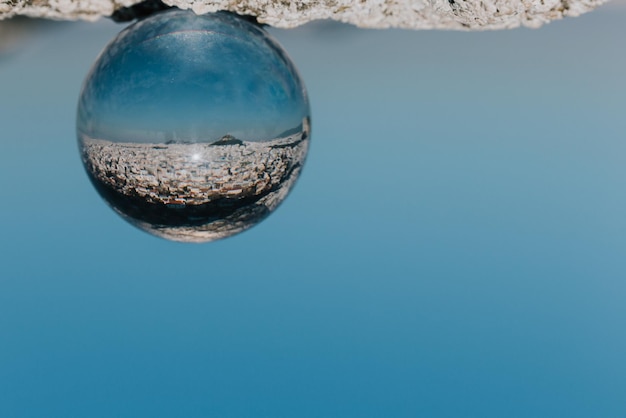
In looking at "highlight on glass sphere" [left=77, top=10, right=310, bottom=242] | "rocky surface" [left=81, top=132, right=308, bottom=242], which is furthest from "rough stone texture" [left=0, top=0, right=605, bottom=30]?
"rocky surface" [left=81, top=132, right=308, bottom=242]

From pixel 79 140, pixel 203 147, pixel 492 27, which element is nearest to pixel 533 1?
pixel 492 27

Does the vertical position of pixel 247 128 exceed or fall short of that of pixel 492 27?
it falls short

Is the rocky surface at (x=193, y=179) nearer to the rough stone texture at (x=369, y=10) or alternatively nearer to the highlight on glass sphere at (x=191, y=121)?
the highlight on glass sphere at (x=191, y=121)

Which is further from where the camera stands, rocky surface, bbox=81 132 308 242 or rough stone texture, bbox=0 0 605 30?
rough stone texture, bbox=0 0 605 30

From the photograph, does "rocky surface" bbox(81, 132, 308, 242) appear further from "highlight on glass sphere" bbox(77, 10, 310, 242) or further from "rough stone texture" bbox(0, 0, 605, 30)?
"rough stone texture" bbox(0, 0, 605, 30)

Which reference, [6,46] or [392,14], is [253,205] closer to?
[392,14]

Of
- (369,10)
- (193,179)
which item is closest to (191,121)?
(193,179)

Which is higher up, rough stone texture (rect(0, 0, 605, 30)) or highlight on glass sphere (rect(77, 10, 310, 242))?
rough stone texture (rect(0, 0, 605, 30))
